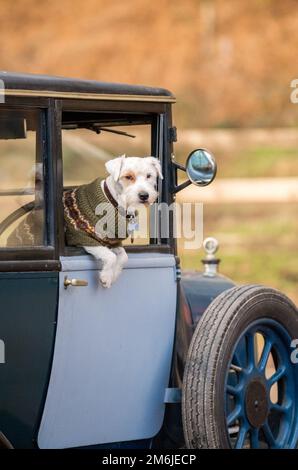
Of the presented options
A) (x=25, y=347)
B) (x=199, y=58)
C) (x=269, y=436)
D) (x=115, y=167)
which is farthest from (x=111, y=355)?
(x=199, y=58)

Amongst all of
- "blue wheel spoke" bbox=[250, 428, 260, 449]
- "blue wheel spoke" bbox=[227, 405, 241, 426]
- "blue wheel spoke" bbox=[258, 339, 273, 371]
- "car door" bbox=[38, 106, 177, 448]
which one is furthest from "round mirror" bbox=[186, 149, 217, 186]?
"blue wheel spoke" bbox=[250, 428, 260, 449]

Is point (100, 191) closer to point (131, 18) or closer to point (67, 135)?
point (67, 135)

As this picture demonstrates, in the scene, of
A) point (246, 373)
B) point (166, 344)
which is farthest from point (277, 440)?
point (166, 344)

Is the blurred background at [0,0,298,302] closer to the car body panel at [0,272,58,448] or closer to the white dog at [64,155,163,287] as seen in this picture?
the white dog at [64,155,163,287]

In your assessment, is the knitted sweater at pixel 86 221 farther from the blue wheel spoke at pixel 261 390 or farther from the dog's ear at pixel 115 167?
the blue wheel spoke at pixel 261 390

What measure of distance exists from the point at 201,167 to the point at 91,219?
53 cm

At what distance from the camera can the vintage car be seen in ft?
13.4

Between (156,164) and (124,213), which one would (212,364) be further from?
(156,164)

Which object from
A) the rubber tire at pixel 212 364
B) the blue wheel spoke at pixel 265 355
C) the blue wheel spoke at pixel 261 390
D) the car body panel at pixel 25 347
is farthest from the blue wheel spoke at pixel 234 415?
the car body panel at pixel 25 347

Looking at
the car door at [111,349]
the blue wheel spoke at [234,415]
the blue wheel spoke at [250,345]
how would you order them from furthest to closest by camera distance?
the blue wheel spoke at [250,345]
the blue wheel spoke at [234,415]
the car door at [111,349]

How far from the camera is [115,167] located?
4.31m

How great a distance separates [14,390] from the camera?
13.2 ft

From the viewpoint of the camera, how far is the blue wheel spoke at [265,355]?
478 cm

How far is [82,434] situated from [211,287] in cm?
117
